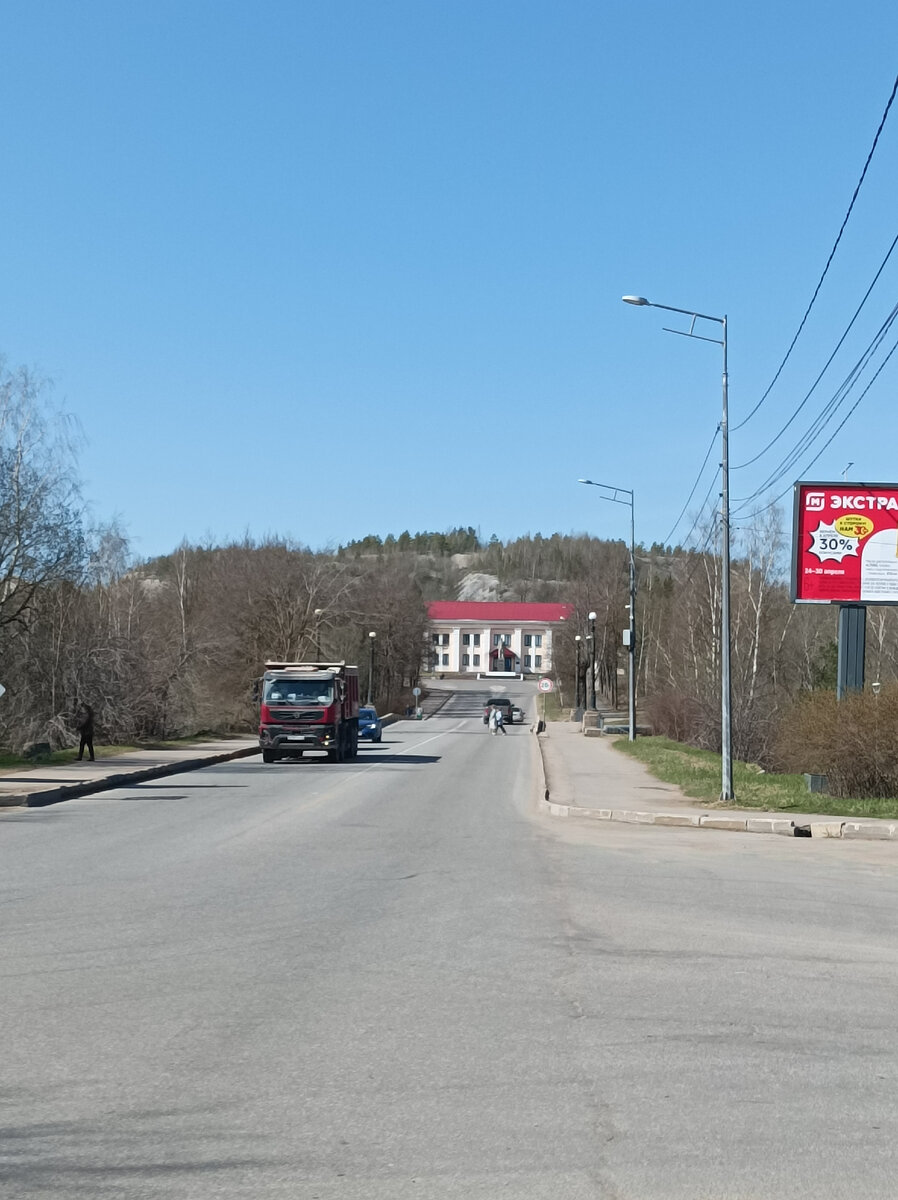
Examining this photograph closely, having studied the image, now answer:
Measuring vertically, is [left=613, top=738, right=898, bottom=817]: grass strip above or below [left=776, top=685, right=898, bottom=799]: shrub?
below

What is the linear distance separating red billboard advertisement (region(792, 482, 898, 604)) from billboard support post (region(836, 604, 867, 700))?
37 cm

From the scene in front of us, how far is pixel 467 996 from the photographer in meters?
8.10

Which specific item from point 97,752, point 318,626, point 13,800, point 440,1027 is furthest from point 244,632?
point 440,1027

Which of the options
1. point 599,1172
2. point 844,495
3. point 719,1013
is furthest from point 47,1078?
point 844,495

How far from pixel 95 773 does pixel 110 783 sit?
1.72 metres

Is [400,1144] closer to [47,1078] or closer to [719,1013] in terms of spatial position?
[47,1078]

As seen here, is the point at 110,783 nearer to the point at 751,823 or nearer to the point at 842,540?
the point at 751,823

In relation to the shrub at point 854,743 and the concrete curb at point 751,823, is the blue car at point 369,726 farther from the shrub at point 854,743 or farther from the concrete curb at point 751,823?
the concrete curb at point 751,823

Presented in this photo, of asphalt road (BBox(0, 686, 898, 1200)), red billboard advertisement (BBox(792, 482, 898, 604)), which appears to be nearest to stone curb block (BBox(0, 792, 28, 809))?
asphalt road (BBox(0, 686, 898, 1200))

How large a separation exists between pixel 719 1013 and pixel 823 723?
18673 millimetres

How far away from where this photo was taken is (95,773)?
94.7ft

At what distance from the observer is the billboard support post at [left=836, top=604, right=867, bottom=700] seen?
91.5 feet

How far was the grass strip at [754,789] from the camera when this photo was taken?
22938 millimetres

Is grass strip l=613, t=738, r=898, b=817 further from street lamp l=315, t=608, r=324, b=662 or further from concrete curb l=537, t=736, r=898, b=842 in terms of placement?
street lamp l=315, t=608, r=324, b=662
